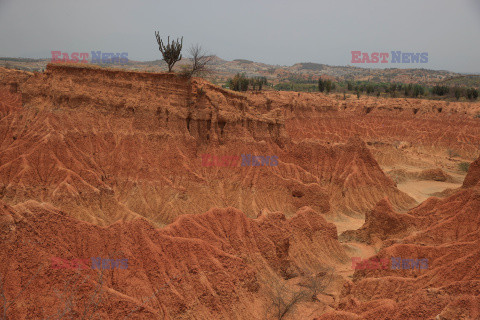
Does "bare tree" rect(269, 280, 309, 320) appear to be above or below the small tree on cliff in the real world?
below

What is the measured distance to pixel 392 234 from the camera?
83.1 feet

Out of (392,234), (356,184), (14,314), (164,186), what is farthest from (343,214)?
(14,314)

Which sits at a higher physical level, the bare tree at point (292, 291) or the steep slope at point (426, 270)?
the steep slope at point (426, 270)

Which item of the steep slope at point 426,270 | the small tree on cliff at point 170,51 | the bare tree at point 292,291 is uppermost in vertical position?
the small tree on cliff at point 170,51

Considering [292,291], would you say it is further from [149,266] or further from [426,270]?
[149,266]

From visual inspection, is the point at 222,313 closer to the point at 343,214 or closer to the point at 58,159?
the point at 58,159

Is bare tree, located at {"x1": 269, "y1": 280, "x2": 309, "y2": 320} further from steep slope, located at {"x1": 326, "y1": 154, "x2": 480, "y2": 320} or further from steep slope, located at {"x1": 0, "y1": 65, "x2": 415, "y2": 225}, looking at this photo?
steep slope, located at {"x1": 0, "y1": 65, "x2": 415, "y2": 225}

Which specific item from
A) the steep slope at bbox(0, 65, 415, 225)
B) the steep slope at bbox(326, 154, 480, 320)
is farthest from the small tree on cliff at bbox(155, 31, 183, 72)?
the steep slope at bbox(326, 154, 480, 320)

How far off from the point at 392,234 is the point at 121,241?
2021 cm

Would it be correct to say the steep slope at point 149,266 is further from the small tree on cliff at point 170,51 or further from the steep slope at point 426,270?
the small tree on cliff at point 170,51

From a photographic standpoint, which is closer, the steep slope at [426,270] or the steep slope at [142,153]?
the steep slope at [426,270]

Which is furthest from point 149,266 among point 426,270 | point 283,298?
point 426,270

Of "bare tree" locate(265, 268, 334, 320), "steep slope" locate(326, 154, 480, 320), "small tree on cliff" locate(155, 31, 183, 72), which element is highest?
"small tree on cliff" locate(155, 31, 183, 72)

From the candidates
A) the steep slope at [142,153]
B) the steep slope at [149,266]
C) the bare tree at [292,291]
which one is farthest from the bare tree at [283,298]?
the steep slope at [142,153]
